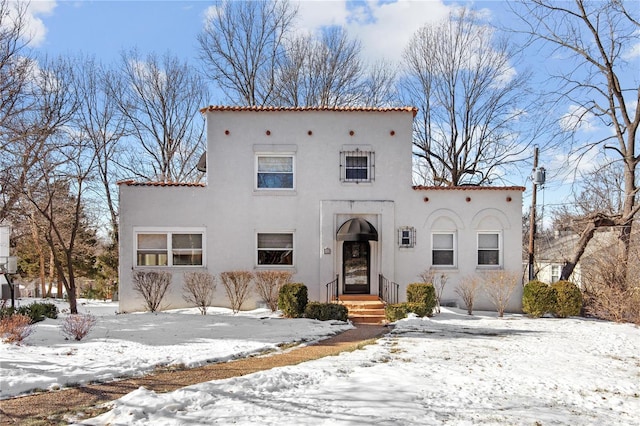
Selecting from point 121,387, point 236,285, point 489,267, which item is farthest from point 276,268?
point 121,387

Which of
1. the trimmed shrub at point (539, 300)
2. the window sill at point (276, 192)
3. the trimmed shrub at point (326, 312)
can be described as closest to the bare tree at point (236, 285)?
the trimmed shrub at point (326, 312)

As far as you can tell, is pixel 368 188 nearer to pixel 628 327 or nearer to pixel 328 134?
pixel 328 134

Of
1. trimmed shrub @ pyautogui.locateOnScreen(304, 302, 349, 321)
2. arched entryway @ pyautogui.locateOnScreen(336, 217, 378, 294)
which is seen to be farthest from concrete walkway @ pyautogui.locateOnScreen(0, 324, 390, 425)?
arched entryway @ pyautogui.locateOnScreen(336, 217, 378, 294)

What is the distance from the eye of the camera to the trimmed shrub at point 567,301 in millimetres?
14820

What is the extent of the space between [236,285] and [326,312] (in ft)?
11.2

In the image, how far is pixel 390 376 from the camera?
7176 millimetres

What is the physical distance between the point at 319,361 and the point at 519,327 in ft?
24.4

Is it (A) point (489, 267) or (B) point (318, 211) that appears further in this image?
(A) point (489, 267)

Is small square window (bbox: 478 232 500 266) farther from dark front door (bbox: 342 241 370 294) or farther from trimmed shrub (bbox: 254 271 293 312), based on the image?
trimmed shrub (bbox: 254 271 293 312)

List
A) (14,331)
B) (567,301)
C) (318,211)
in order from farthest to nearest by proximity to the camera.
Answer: (318,211), (567,301), (14,331)

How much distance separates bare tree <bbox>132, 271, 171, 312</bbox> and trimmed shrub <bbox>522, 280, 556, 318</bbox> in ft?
38.6

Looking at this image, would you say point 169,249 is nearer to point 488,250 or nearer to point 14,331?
point 14,331

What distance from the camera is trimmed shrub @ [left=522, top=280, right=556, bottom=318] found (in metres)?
15.0

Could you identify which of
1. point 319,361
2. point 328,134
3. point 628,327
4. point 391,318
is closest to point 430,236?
point 391,318
